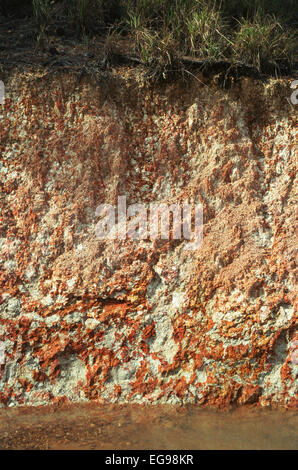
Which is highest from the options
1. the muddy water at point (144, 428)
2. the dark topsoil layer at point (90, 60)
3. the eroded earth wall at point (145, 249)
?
the dark topsoil layer at point (90, 60)

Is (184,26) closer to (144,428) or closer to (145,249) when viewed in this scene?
(145,249)

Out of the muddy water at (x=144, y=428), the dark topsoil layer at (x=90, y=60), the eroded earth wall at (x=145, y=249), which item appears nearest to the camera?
the muddy water at (x=144, y=428)

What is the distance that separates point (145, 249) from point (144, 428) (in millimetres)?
1401

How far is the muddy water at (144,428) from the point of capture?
3211 millimetres

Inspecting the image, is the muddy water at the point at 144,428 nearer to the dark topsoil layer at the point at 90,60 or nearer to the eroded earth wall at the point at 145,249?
the eroded earth wall at the point at 145,249

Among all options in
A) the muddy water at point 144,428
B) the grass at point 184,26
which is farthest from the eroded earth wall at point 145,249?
the grass at point 184,26

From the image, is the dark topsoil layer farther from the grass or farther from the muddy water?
the muddy water

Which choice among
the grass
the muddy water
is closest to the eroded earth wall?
the muddy water

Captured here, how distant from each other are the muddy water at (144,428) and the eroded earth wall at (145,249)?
10cm

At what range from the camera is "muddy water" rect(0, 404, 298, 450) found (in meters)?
3.21

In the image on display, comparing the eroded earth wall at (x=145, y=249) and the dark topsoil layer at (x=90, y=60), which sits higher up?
the dark topsoil layer at (x=90, y=60)

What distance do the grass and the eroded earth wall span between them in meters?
0.29
